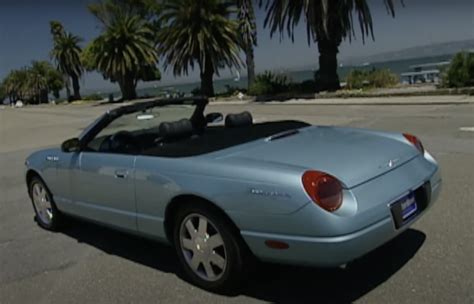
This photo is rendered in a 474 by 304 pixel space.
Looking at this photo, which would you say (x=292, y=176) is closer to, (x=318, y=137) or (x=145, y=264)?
(x=318, y=137)

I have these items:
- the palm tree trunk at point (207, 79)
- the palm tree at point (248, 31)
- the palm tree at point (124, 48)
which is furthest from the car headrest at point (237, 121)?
the palm tree at point (124, 48)

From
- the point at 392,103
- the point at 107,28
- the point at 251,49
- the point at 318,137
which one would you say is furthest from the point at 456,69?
the point at 107,28

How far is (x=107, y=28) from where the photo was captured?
4284 centimetres

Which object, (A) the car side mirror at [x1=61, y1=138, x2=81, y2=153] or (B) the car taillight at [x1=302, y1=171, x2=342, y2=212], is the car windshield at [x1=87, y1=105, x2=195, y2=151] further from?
(B) the car taillight at [x1=302, y1=171, x2=342, y2=212]

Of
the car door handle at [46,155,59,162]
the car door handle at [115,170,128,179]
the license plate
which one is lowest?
the license plate

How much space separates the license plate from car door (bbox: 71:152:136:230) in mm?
2014

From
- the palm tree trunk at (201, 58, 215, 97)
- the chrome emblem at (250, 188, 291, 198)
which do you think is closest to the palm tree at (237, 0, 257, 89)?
the palm tree trunk at (201, 58, 215, 97)

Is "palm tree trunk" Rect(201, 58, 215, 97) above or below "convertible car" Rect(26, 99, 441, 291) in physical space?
above

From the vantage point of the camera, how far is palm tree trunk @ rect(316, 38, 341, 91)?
24837 mm

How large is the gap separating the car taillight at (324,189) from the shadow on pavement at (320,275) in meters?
0.72

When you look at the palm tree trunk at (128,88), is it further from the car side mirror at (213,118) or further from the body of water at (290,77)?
the car side mirror at (213,118)

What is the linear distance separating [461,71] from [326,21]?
22.4 ft

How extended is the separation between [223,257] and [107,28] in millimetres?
42822

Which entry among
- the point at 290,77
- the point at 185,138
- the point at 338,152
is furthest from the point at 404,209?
the point at 290,77
